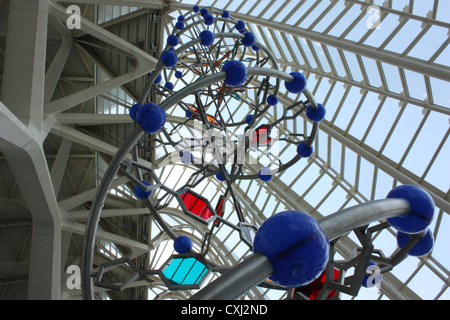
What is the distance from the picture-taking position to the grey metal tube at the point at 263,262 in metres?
2.21

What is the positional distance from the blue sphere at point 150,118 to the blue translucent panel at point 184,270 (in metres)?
2.06

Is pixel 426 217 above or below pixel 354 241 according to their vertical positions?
below

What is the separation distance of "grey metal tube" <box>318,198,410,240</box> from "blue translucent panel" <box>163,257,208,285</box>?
356 cm

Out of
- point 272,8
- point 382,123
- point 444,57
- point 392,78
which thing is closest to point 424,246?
point 444,57

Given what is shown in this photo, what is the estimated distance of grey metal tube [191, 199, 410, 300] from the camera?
2211 millimetres

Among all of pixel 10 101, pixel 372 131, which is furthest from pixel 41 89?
pixel 372 131

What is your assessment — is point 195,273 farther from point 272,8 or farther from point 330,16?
point 272,8

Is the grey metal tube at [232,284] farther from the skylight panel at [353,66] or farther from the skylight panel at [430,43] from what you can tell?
the skylight panel at [353,66]

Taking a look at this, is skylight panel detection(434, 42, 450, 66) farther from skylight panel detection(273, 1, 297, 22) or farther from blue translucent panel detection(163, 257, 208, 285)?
blue translucent panel detection(163, 257, 208, 285)

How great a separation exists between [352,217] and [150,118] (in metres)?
3.36

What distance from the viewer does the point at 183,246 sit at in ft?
20.4

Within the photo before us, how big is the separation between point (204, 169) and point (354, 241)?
13264 mm

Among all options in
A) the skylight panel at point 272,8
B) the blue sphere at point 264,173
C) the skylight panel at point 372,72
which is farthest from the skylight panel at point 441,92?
the blue sphere at point 264,173
